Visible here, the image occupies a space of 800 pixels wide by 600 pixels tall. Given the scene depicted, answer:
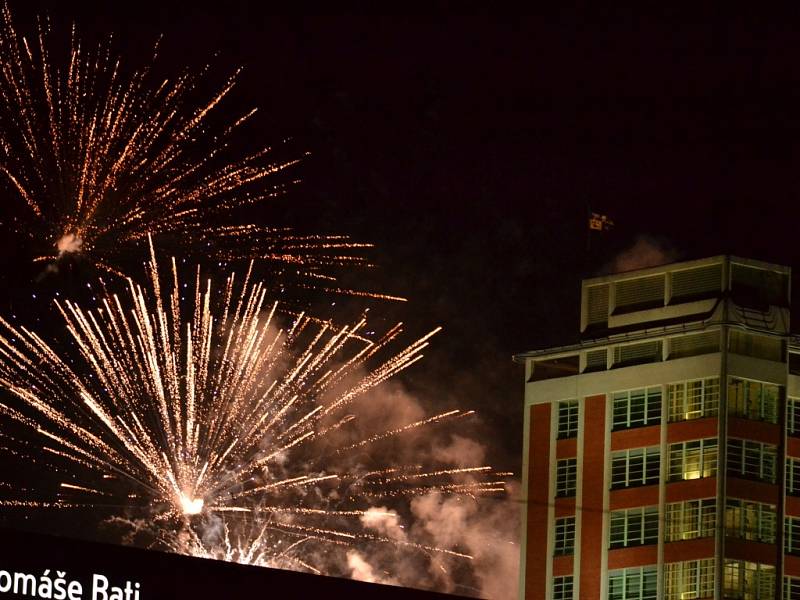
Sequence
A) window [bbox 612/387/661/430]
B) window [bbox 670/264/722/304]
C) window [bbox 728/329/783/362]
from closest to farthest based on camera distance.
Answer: window [bbox 728/329/783/362] < window [bbox 670/264/722/304] < window [bbox 612/387/661/430]

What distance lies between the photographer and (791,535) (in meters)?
119

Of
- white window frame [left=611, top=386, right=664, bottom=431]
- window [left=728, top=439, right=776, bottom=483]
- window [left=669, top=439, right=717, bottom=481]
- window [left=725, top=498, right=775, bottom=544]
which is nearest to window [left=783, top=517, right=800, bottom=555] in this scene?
window [left=725, top=498, right=775, bottom=544]

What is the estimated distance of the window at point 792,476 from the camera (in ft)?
391

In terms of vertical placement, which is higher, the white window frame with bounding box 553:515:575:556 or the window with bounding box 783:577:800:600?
the white window frame with bounding box 553:515:575:556

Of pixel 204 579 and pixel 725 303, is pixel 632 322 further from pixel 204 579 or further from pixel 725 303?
pixel 204 579

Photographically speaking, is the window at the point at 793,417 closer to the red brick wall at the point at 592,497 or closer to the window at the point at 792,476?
the window at the point at 792,476

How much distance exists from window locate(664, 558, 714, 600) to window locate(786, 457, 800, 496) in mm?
6765

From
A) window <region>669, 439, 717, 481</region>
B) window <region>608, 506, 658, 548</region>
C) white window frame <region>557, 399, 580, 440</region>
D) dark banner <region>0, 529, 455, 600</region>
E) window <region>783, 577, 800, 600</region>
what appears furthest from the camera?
white window frame <region>557, 399, 580, 440</region>

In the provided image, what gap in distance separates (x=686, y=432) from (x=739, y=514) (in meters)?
5.09

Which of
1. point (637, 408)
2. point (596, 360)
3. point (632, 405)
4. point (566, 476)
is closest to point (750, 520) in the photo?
point (637, 408)

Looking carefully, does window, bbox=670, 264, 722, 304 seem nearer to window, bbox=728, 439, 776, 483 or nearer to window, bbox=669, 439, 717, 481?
window, bbox=669, 439, 717, 481

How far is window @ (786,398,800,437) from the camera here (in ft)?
394

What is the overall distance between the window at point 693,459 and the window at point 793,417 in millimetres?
5387

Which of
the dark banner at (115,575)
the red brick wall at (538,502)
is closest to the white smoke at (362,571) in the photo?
the red brick wall at (538,502)
